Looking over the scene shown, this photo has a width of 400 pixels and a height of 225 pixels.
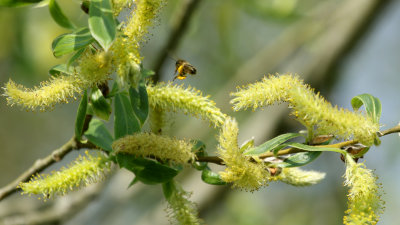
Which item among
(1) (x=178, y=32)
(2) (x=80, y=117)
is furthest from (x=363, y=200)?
(1) (x=178, y=32)

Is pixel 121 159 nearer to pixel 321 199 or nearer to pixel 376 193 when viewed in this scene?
pixel 376 193

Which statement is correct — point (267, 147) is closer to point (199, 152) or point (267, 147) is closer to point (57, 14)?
point (199, 152)

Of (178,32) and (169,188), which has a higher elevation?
(178,32)

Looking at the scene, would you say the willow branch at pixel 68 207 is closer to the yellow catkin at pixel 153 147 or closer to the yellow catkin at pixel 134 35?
the yellow catkin at pixel 153 147

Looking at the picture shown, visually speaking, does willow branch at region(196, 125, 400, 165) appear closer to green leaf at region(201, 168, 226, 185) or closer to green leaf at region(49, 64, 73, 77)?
green leaf at region(201, 168, 226, 185)

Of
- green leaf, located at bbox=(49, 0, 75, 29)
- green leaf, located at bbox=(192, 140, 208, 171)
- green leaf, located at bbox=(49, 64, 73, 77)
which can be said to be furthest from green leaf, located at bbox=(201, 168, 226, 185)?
green leaf, located at bbox=(49, 0, 75, 29)

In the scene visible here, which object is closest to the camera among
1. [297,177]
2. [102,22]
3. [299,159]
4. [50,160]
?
[102,22]
